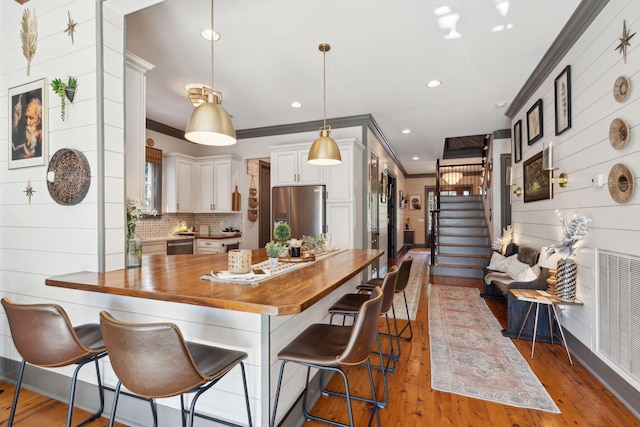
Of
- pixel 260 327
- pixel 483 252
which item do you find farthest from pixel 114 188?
pixel 483 252

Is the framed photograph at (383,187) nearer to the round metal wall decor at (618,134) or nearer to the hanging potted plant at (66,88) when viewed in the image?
the round metal wall decor at (618,134)

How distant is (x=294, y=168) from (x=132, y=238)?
Result: 3110 mm

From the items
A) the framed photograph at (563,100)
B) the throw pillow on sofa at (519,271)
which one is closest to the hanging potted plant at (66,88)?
the framed photograph at (563,100)

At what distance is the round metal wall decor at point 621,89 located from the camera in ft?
6.60

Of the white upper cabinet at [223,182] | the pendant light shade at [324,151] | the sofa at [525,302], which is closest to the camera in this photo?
the pendant light shade at [324,151]

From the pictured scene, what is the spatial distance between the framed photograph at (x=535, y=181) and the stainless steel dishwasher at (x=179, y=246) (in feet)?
17.2

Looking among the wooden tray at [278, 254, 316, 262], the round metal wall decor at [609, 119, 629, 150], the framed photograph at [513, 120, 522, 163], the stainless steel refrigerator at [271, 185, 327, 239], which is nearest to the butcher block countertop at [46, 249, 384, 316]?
the wooden tray at [278, 254, 316, 262]

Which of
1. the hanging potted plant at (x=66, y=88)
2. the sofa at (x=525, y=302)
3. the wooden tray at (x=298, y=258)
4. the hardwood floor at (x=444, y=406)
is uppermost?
the hanging potted plant at (x=66, y=88)

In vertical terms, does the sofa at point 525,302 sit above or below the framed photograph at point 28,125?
below

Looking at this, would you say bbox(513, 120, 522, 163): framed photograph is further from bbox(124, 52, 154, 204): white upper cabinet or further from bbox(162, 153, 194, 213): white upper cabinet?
bbox(162, 153, 194, 213): white upper cabinet

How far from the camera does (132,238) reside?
2.13 m

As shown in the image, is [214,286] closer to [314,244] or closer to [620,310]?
[314,244]

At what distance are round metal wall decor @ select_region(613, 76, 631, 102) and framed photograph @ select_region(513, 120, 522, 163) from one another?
8.45 ft

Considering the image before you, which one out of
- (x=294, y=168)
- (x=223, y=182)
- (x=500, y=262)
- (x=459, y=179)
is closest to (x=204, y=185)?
(x=223, y=182)
